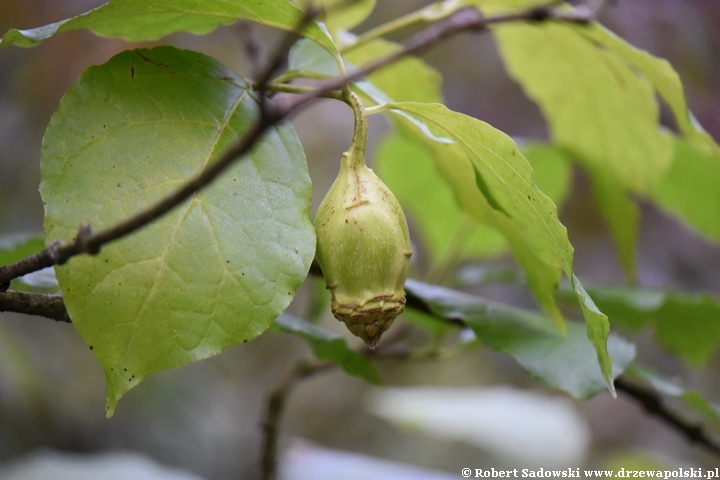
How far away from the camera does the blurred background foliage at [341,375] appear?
45.2 inches

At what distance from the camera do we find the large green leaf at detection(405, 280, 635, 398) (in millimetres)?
521

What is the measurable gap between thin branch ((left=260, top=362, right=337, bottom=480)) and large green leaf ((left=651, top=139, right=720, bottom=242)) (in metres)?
0.50

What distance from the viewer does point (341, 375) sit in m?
2.69

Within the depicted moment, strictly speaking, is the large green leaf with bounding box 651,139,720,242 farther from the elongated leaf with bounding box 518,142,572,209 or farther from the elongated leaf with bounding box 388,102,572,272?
the elongated leaf with bounding box 388,102,572,272

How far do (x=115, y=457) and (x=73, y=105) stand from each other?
2.59ft

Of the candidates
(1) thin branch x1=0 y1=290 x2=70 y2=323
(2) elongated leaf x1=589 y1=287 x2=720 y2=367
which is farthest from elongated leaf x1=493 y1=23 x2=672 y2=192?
(1) thin branch x1=0 y1=290 x2=70 y2=323

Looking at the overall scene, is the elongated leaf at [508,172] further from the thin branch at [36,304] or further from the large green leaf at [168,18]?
the thin branch at [36,304]

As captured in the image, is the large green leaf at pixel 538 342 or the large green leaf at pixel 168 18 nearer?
the large green leaf at pixel 168 18

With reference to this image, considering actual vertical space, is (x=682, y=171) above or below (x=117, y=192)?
below

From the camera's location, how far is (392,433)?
8.70 feet

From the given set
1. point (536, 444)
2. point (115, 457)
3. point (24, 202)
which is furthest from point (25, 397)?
point (536, 444)

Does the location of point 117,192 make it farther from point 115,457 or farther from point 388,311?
point 115,457

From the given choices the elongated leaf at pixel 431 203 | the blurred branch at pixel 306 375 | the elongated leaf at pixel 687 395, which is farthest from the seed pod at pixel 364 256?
the elongated leaf at pixel 431 203

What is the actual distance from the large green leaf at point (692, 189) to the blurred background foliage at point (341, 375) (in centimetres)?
21
